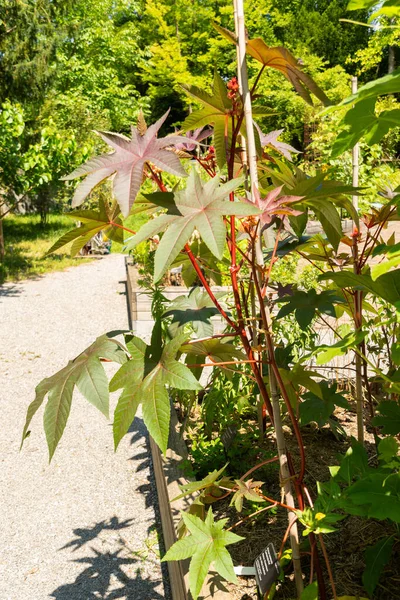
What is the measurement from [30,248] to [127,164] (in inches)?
466

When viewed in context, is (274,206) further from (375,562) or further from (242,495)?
(375,562)

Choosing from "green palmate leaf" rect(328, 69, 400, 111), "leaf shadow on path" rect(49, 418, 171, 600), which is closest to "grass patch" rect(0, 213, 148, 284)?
"leaf shadow on path" rect(49, 418, 171, 600)

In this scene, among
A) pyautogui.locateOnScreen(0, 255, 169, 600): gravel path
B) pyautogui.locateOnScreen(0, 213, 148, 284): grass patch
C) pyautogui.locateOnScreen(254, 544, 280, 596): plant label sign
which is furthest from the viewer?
pyautogui.locateOnScreen(0, 213, 148, 284): grass patch

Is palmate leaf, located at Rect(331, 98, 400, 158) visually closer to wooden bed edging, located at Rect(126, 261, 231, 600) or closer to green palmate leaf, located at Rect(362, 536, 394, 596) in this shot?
wooden bed edging, located at Rect(126, 261, 231, 600)

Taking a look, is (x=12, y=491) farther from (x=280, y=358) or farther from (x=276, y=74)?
(x=276, y=74)

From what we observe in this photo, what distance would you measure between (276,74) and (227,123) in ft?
68.7

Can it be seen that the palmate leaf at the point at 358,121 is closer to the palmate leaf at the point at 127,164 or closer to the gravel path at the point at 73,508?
the palmate leaf at the point at 127,164

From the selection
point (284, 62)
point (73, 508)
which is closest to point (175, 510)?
point (73, 508)

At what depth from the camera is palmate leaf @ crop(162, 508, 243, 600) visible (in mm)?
1128

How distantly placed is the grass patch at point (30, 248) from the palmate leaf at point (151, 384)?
20.8ft

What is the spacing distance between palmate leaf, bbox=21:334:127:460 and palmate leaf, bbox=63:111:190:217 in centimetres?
35

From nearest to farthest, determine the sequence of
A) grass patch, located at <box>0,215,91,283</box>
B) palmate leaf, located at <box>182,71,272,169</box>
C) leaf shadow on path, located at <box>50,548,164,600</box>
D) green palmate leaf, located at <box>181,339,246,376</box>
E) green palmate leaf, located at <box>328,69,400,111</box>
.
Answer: green palmate leaf, located at <box>328,69,400,111</box>, palmate leaf, located at <box>182,71,272,169</box>, green palmate leaf, located at <box>181,339,246,376</box>, leaf shadow on path, located at <box>50,548,164,600</box>, grass patch, located at <box>0,215,91,283</box>

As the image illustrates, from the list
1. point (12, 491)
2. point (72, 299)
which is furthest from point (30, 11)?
point (12, 491)

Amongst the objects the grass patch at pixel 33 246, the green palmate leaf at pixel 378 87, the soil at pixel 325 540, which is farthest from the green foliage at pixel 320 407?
the grass patch at pixel 33 246
